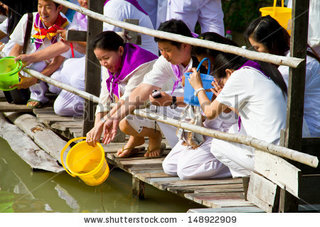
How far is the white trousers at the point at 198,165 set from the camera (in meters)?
4.23

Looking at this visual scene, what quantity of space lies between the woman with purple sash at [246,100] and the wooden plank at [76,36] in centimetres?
160

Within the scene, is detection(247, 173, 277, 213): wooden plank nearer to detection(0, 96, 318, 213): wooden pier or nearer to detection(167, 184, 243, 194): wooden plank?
detection(0, 96, 318, 213): wooden pier

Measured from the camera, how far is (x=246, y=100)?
12.3 ft

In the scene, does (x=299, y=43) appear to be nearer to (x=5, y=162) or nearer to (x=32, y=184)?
(x=32, y=184)

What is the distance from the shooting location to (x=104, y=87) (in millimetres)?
5066

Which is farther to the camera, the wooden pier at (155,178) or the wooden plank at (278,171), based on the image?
the wooden pier at (155,178)

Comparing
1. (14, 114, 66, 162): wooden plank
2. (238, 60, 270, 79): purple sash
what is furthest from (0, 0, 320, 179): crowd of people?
(14, 114, 66, 162): wooden plank

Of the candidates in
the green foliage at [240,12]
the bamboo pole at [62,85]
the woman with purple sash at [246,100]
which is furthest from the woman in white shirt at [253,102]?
the green foliage at [240,12]

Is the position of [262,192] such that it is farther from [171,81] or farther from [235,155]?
[171,81]

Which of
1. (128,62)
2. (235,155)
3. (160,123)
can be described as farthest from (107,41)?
(235,155)

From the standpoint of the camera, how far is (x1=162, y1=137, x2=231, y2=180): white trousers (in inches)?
167

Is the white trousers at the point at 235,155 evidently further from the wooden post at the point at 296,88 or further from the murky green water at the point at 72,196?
the murky green water at the point at 72,196

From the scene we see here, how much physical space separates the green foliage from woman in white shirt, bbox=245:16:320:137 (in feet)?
22.0

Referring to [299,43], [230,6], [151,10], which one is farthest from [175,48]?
[230,6]
